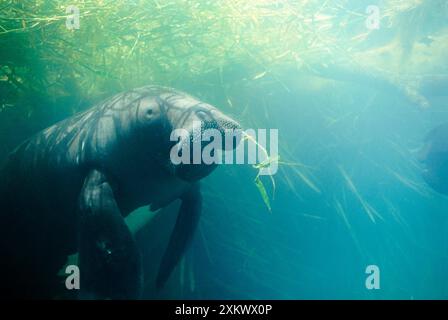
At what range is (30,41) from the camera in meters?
4.74

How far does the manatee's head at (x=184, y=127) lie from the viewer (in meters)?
2.65

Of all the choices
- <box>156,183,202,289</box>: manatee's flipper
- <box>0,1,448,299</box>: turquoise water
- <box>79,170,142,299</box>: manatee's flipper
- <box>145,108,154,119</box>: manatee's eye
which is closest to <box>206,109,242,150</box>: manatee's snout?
<box>145,108,154,119</box>: manatee's eye

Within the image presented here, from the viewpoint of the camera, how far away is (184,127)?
2.77 metres

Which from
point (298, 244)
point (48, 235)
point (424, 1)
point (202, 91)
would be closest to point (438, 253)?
point (298, 244)

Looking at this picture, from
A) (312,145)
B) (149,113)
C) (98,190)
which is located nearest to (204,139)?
(149,113)

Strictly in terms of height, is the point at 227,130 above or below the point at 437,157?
below

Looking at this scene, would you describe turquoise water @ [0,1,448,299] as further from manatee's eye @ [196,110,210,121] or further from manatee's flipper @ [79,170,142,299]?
manatee's eye @ [196,110,210,121]

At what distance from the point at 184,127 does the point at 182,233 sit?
1.97m

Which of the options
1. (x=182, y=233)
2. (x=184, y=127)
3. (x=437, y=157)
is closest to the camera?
(x=184, y=127)

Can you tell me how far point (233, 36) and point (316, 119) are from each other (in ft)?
9.23

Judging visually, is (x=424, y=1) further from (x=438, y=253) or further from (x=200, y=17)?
(x=438, y=253)

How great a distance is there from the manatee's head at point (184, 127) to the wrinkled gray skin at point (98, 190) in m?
0.01

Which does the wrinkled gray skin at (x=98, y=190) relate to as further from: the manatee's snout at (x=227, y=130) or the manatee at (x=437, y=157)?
the manatee at (x=437, y=157)

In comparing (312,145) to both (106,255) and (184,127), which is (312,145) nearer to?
(184,127)
